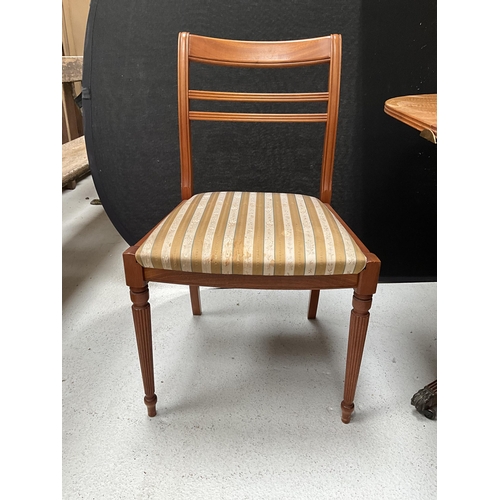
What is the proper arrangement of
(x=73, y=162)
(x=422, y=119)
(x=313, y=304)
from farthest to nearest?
(x=73, y=162), (x=313, y=304), (x=422, y=119)

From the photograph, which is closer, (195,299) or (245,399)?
(245,399)

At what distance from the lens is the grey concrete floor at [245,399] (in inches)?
36.3

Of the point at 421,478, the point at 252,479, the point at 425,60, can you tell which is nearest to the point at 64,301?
the point at 252,479

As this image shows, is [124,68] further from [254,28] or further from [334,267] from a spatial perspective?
[334,267]

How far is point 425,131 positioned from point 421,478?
0.74 m

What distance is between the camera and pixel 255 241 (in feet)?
2.91

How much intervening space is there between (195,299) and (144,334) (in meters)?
0.49

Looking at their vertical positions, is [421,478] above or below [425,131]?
below

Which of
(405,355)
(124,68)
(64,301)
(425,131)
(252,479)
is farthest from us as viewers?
(64,301)

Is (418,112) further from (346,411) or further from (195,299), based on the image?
(195,299)

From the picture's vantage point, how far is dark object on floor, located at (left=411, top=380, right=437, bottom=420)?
1074 millimetres

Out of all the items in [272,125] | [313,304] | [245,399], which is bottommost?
[245,399]

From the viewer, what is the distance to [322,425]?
1.06 m

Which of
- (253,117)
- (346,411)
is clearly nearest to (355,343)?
(346,411)
